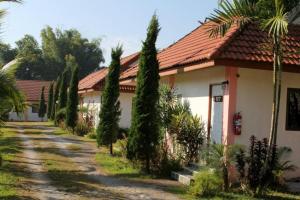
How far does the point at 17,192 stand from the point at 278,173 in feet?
19.8

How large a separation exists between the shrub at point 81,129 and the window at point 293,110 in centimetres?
1981

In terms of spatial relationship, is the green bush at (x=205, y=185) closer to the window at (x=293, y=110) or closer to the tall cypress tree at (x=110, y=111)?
the window at (x=293, y=110)

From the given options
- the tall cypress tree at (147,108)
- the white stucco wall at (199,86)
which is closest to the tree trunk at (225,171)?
the white stucco wall at (199,86)

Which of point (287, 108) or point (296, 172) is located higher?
point (287, 108)

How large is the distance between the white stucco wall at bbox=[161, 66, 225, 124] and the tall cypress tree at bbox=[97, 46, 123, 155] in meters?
3.81

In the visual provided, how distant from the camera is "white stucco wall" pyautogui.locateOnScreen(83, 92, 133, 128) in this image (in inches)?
1178

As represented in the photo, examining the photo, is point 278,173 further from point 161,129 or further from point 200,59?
point 161,129

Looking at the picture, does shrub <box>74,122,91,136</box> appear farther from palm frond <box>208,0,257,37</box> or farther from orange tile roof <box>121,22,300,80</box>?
palm frond <box>208,0,257,37</box>

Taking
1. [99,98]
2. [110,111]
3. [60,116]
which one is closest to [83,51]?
[60,116]

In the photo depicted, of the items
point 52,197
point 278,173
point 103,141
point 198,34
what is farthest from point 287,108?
point 103,141

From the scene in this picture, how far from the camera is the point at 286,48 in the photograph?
1301 centimetres

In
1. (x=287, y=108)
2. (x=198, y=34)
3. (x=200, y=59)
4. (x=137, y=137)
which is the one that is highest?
(x=198, y=34)

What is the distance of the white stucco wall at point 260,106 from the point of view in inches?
497

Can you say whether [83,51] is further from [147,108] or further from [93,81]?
[147,108]
